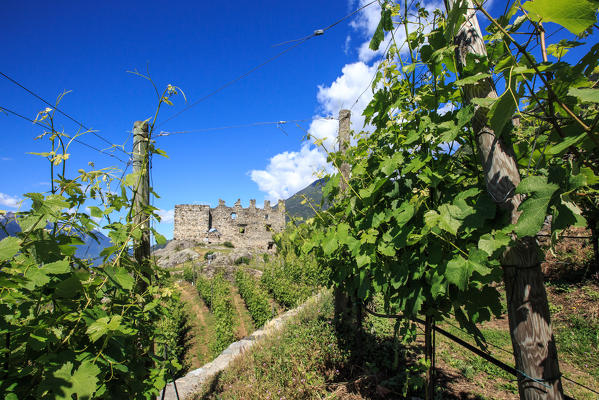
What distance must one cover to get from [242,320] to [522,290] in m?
11.6

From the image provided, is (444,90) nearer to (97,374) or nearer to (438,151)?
(438,151)

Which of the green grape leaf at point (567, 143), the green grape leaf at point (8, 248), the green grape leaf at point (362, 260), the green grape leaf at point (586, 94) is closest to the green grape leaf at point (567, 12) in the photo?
the green grape leaf at point (586, 94)

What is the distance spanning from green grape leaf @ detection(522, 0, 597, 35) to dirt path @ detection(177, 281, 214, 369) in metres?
6.52

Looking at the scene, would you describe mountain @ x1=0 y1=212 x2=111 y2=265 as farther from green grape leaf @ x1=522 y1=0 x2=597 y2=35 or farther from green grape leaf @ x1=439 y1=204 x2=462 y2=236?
green grape leaf @ x1=522 y1=0 x2=597 y2=35

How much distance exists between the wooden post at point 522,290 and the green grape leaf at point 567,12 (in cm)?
46

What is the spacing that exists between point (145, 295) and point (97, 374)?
538mm

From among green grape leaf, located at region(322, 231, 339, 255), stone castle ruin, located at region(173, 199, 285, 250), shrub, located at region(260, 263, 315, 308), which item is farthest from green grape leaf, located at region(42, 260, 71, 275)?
stone castle ruin, located at region(173, 199, 285, 250)

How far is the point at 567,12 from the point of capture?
1.88 feet

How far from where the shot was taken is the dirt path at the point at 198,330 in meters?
8.50

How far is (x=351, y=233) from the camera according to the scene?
196cm

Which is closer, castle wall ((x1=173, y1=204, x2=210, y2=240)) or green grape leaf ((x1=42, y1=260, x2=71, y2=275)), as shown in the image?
green grape leaf ((x1=42, y1=260, x2=71, y2=275))

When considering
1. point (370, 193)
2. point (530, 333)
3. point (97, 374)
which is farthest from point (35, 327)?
point (530, 333)

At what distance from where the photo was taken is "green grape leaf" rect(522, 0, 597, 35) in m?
0.55

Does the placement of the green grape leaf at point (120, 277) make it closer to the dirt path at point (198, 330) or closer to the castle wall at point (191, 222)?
the dirt path at point (198, 330)
